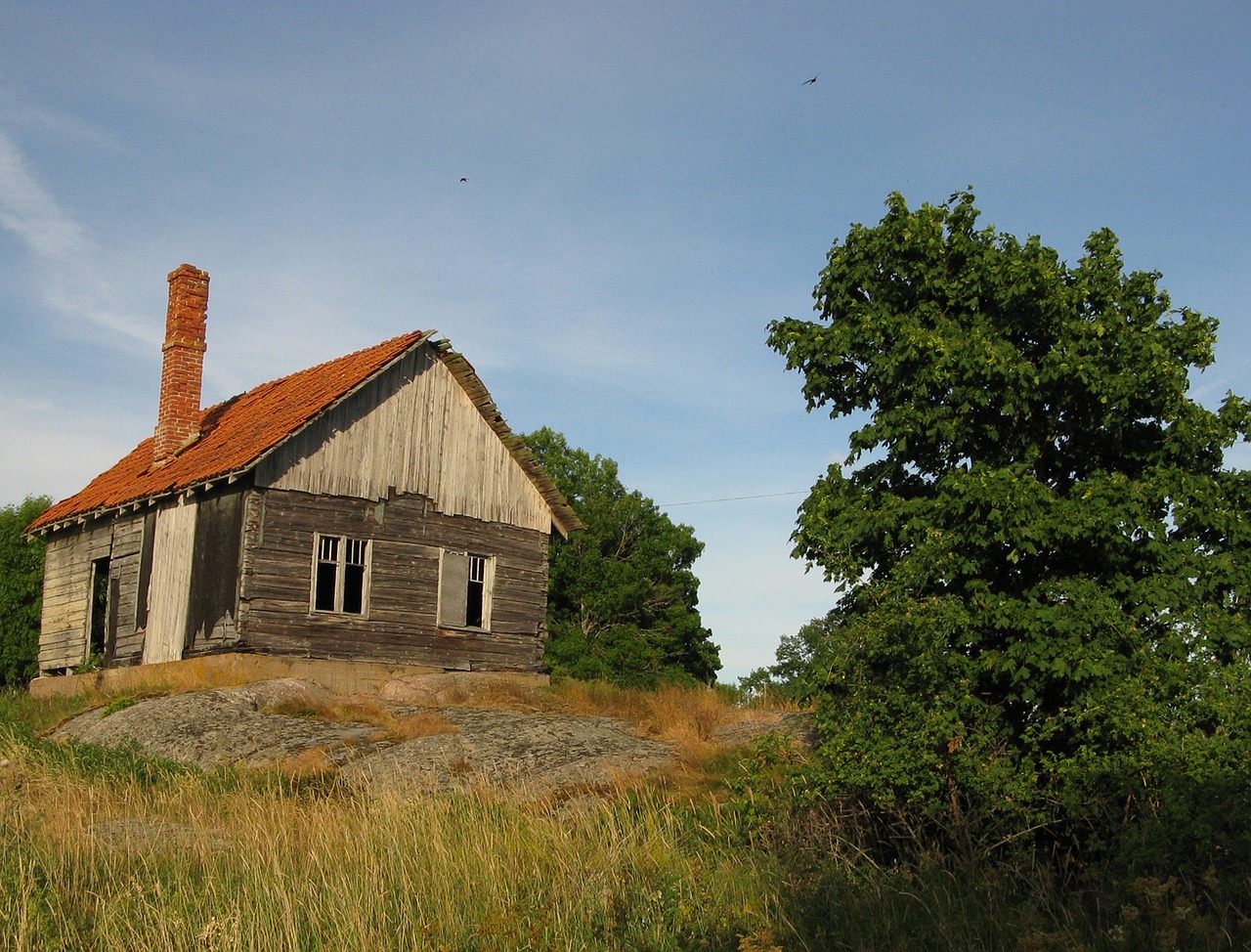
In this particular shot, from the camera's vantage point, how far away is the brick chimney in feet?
77.1

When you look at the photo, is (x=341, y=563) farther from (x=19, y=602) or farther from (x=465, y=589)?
(x=19, y=602)

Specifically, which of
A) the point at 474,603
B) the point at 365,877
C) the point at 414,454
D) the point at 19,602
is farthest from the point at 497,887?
the point at 19,602

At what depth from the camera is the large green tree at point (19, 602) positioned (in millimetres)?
38250

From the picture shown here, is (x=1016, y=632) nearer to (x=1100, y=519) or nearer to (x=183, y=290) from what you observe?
(x=1100, y=519)

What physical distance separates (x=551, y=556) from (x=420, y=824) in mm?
29004

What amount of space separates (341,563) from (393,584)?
110cm

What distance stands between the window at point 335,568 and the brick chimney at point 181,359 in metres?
5.06

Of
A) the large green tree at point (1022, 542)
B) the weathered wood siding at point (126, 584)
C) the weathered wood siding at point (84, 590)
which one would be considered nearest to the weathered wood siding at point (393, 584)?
the weathered wood siding at point (126, 584)

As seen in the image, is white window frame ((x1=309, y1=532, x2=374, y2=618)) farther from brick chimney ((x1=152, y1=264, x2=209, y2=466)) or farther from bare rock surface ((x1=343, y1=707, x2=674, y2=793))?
brick chimney ((x1=152, y1=264, x2=209, y2=466))

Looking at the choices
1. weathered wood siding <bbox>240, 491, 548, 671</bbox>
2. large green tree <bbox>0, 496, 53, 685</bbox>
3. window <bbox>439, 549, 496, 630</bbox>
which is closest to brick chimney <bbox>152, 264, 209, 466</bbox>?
weathered wood siding <bbox>240, 491, 548, 671</bbox>

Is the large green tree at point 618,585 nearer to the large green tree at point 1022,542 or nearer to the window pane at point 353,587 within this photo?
the window pane at point 353,587

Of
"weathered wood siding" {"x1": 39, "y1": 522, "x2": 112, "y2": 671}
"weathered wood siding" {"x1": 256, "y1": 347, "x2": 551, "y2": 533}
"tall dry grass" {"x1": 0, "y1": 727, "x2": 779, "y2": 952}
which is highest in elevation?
"weathered wood siding" {"x1": 256, "y1": 347, "x2": 551, "y2": 533}

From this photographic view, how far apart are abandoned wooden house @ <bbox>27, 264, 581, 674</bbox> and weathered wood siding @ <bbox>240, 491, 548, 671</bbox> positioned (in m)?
0.03

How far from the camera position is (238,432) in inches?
904
